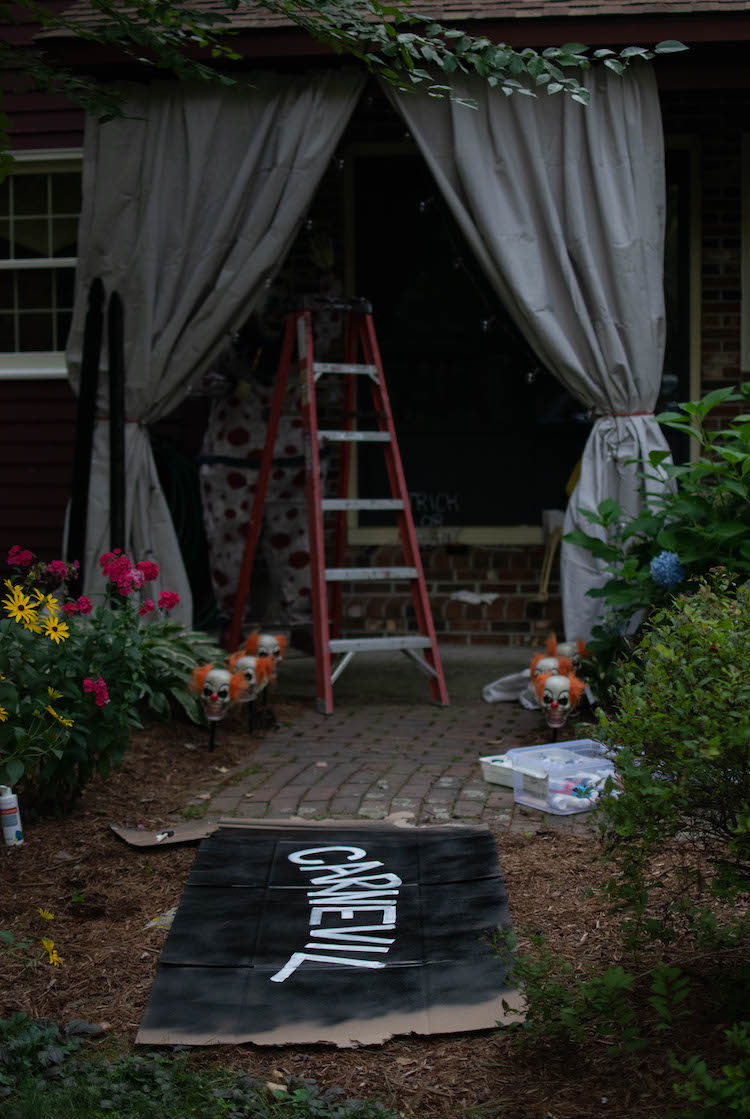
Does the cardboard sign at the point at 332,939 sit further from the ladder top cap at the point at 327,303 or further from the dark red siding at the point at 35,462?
the dark red siding at the point at 35,462

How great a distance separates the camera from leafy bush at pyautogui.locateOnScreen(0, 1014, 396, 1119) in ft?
7.31

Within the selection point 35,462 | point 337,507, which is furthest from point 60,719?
point 35,462

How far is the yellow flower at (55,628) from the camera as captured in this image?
348 centimetres

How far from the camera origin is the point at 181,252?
5.78 metres

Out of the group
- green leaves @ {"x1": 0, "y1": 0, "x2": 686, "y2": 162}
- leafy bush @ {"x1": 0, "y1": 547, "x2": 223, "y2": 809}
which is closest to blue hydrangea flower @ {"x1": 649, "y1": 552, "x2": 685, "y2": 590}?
green leaves @ {"x1": 0, "y1": 0, "x2": 686, "y2": 162}

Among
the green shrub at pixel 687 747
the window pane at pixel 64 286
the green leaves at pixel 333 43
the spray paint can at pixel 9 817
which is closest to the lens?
the green shrub at pixel 687 747

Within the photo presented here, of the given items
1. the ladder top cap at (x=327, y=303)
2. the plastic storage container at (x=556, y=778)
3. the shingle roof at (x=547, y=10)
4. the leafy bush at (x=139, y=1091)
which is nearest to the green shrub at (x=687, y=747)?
the leafy bush at (x=139, y=1091)

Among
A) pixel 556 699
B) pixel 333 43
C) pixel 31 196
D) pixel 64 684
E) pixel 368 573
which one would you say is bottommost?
pixel 556 699

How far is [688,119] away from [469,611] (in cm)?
327

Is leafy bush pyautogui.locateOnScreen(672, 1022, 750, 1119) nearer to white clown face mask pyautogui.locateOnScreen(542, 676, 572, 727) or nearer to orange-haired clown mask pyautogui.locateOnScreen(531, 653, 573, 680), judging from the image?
white clown face mask pyautogui.locateOnScreen(542, 676, 572, 727)

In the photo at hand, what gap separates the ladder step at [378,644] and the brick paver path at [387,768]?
31cm

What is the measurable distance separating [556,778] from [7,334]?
5510 mm

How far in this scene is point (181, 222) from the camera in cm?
577

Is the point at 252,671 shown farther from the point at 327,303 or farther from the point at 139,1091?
the point at 139,1091
